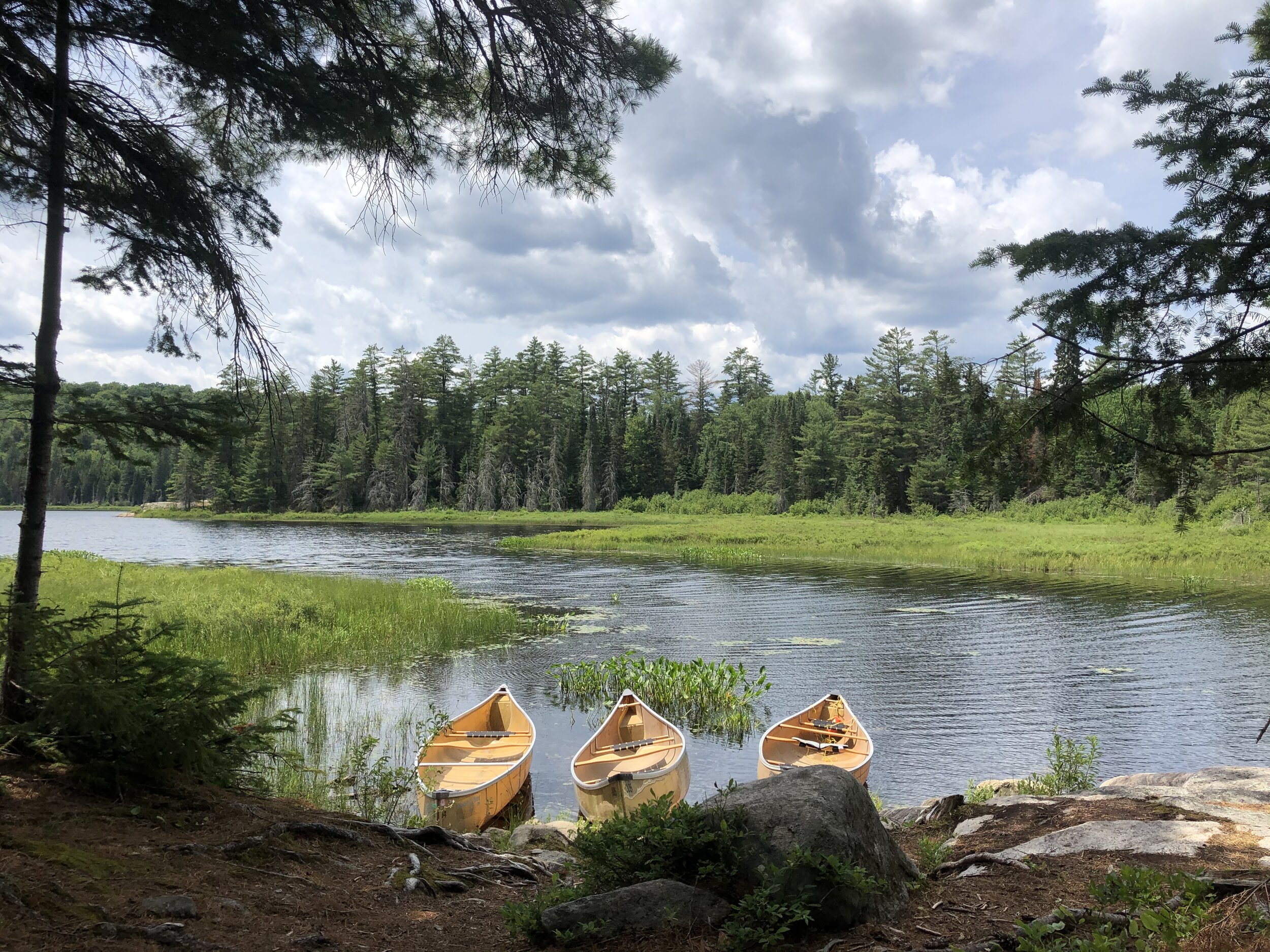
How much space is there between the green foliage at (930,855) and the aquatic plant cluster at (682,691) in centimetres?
690

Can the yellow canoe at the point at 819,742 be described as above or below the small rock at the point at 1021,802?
below

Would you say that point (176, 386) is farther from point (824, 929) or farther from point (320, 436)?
point (320, 436)

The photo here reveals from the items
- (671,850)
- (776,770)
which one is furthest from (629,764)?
(671,850)

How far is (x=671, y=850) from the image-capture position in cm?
436

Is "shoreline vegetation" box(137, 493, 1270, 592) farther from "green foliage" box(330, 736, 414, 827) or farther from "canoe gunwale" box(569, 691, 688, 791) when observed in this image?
"green foliage" box(330, 736, 414, 827)

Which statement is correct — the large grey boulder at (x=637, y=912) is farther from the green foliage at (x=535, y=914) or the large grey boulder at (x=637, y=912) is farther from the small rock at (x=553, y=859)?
the small rock at (x=553, y=859)

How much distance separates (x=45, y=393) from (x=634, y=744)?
7.43m

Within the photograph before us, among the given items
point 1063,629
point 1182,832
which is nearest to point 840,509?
point 1063,629

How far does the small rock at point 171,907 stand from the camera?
3699mm

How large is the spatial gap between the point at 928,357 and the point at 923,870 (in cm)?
7444

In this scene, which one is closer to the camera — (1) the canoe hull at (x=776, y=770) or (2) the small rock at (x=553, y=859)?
(2) the small rock at (x=553, y=859)

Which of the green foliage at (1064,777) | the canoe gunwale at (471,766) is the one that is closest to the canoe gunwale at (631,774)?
the canoe gunwale at (471,766)

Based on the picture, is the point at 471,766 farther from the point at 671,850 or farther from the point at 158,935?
the point at 158,935

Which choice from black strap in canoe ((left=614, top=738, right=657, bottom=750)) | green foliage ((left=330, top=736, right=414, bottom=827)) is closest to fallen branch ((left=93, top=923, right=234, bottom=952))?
green foliage ((left=330, top=736, right=414, bottom=827))
